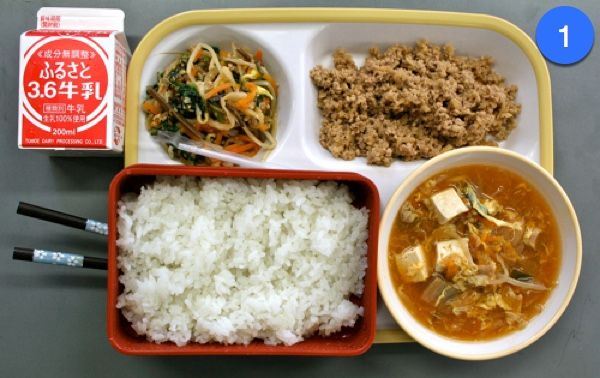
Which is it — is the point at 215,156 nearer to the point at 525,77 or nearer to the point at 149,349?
the point at 149,349

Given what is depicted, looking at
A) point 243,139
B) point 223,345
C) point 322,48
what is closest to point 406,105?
point 322,48

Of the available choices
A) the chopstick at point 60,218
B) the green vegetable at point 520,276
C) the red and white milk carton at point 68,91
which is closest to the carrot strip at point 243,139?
the red and white milk carton at point 68,91

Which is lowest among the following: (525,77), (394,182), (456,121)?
(394,182)

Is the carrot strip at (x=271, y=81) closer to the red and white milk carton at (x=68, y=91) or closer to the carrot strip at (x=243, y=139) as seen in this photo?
the carrot strip at (x=243, y=139)

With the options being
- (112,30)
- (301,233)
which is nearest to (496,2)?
(301,233)

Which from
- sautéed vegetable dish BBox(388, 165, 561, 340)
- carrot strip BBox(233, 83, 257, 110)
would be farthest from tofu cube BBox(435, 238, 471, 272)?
carrot strip BBox(233, 83, 257, 110)

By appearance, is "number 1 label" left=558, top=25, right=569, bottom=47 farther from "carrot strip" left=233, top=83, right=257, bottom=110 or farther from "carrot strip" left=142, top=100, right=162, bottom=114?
"carrot strip" left=142, top=100, right=162, bottom=114

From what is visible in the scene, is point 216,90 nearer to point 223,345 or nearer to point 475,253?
point 223,345
